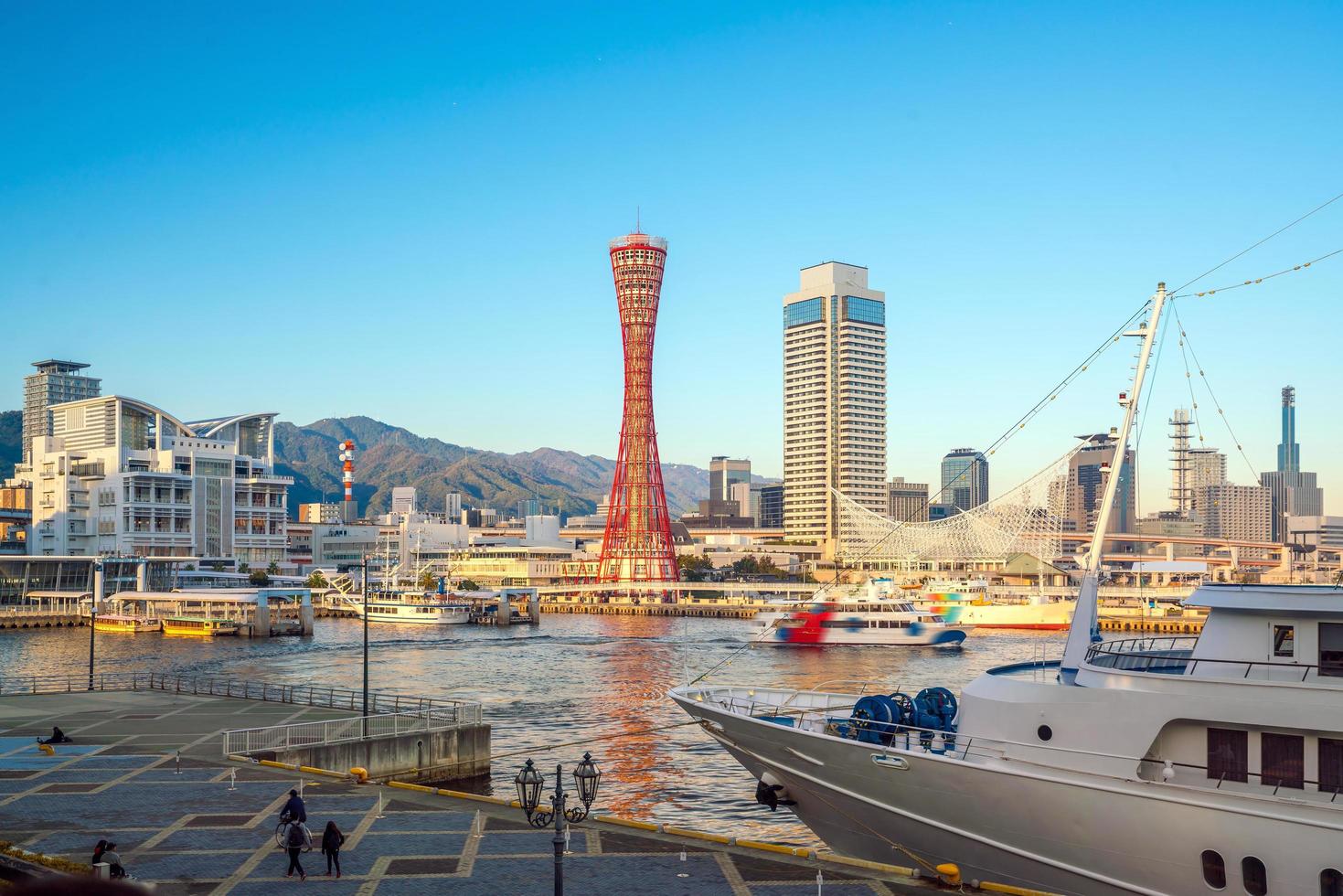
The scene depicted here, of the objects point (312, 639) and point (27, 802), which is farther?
point (312, 639)

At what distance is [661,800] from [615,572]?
437 feet

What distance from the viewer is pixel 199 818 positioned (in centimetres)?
2305

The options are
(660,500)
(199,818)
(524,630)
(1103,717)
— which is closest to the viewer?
(1103,717)

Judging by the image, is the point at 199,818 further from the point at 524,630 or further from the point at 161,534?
the point at 161,534

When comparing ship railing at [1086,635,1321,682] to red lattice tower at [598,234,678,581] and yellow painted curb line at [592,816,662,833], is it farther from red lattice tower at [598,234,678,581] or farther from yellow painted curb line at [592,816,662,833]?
red lattice tower at [598,234,678,581]

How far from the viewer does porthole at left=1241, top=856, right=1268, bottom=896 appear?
686 inches

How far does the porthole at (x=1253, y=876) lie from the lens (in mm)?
17422

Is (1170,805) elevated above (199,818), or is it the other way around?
(1170,805)

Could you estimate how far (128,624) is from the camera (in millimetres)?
106000

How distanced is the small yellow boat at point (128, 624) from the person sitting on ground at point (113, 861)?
9482 cm

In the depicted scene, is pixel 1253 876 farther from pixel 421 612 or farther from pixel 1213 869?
pixel 421 612

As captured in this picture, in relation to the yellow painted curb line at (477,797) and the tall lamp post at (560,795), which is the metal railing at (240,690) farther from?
the tall lamp post at (560,795)

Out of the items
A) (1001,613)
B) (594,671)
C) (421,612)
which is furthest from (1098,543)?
(421,612)

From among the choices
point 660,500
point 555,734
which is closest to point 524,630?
point 660,500
